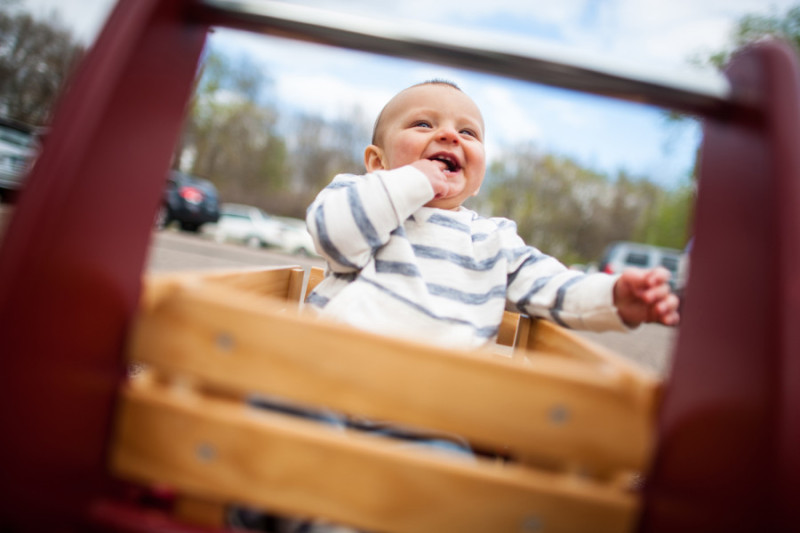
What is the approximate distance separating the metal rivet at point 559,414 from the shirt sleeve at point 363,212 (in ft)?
2.55

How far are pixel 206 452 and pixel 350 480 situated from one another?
0.77 ft

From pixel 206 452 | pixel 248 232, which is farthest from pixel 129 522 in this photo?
pixel 248 232

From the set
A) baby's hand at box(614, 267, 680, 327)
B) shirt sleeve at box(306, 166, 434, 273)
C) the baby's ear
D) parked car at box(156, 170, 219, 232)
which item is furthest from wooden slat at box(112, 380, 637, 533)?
parked car at box(156, 170, 219, 232)

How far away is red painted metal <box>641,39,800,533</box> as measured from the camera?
0.68m

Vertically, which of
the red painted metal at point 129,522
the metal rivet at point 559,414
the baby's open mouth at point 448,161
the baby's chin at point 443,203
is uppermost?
the baby's open mouth at point 448,161

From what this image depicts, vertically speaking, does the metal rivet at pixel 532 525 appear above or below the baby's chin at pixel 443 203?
below

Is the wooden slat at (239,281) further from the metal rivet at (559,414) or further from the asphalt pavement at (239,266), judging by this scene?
the asphalt pavement at (239,266)

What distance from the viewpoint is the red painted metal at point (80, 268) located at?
28.9 inches

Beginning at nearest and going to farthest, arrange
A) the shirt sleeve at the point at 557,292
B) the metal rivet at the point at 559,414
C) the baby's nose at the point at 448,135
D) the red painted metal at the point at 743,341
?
the red painted metal at the point at 743,341 < the metal rivet at the point at 559,414 < the shirt sleeve at the point at 557,292 < the baby's nose at the point at 448,135

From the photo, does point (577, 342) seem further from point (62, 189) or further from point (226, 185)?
point (226, 185)

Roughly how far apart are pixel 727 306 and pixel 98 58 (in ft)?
3.26

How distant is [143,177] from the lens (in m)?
0.91

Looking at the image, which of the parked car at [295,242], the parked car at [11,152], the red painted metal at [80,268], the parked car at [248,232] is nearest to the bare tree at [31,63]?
the parked car at [248,232]

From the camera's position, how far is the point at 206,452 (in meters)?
0.86
